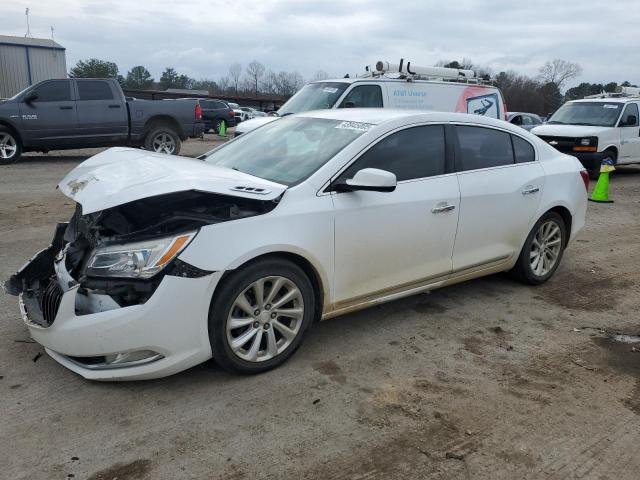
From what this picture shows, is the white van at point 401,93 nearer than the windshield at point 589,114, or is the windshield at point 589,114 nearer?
the white van at point 401,93

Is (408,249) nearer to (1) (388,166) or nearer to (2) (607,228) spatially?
(1) (388,166)

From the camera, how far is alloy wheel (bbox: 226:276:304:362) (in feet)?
11.0

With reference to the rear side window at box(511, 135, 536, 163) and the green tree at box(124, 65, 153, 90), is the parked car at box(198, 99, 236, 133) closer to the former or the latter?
the rear side window at box(511, 135, 536, 163)

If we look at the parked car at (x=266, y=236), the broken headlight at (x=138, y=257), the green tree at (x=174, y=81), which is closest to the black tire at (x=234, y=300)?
the parked car at (x=266, y=236)

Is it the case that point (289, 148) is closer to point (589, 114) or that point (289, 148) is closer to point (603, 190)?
point (603, 190)

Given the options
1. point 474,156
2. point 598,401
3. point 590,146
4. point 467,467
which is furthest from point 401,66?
point 467,467

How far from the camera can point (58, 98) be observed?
42.5ft

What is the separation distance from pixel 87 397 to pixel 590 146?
12479mm

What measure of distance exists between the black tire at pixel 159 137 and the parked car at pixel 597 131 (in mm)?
9107

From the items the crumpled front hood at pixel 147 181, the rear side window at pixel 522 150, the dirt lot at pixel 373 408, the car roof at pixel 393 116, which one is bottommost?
the dirt lot at pixel 373 408

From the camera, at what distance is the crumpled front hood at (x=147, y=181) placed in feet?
10.6

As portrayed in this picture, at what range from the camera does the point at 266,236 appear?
131 inches

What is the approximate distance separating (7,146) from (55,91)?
5.52 ft

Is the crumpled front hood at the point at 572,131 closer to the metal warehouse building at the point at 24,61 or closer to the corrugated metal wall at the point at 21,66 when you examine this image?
the corrugated metal wall at the point at 21,66
